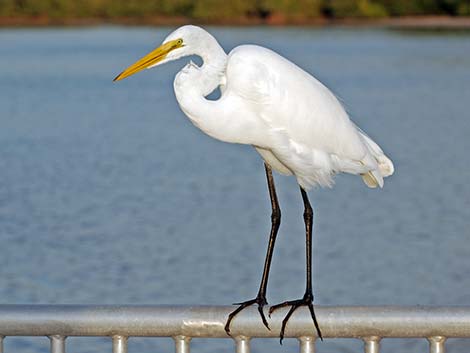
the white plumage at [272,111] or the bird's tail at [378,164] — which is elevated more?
the white plumage at [272,111]

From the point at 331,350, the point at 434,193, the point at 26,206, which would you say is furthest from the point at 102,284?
the point at 434,193

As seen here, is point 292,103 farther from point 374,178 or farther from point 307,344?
point 307,344

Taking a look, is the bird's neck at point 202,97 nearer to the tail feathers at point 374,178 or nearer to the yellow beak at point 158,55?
the yellow beak at point 158,55

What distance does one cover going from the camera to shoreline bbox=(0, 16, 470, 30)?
187 feet

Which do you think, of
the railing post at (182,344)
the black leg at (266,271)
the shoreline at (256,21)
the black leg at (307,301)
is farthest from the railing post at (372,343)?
the shoreline at (256,21)

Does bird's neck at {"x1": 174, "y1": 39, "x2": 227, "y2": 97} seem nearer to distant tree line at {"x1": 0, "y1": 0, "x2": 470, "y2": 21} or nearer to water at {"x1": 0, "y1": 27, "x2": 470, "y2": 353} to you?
water at {"x1": 0, "y1": 27, "x2": 470, "y2": 353}

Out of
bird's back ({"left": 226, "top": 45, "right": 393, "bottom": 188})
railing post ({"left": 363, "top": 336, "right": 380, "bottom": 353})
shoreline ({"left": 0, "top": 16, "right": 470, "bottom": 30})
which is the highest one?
bird's back ({"left": 226, "top": 45, "right": 393, "bottom": 188})

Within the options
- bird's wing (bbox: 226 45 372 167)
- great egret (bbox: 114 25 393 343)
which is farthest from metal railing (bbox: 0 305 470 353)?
bird's wing (bbox: 226 45 372 167)

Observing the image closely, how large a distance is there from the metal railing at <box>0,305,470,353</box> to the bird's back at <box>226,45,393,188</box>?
3.83ft

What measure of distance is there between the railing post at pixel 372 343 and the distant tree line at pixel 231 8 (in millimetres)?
54136

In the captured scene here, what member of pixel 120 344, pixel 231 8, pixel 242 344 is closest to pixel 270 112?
pixel 242 344

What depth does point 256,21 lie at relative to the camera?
59.3 metres

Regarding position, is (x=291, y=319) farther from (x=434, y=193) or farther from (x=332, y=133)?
(x=434, y=193)

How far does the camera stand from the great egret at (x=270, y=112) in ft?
12.8
